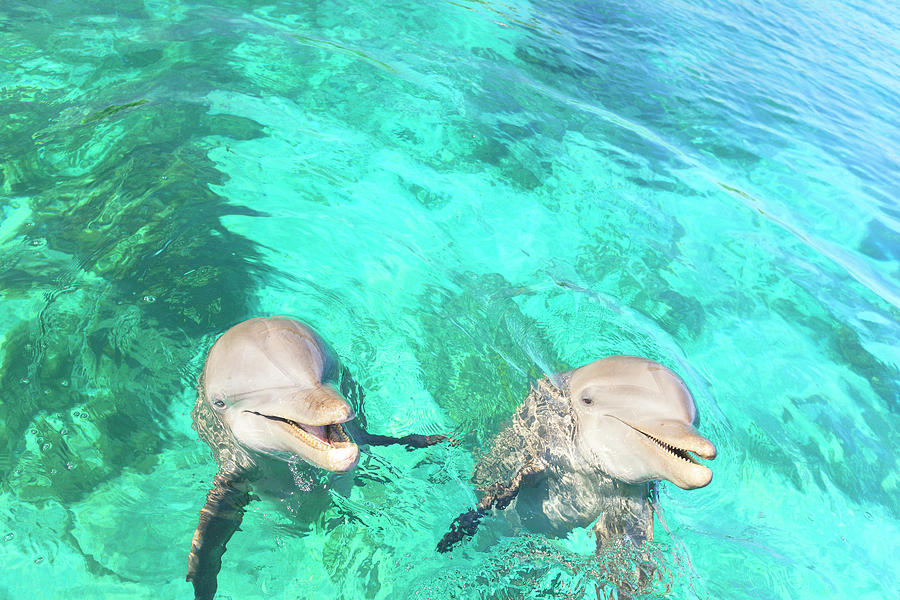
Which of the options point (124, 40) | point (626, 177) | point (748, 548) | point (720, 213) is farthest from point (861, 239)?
point (124, 40)

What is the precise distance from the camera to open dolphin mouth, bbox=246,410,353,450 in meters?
3.28

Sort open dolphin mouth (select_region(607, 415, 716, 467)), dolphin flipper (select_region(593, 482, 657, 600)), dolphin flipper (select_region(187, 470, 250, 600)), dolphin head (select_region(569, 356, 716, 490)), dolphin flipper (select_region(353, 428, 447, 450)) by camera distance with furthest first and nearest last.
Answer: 1. dolphin flipper (select_region(353, 428, 447, 450))
2. dolphin flipper (select_region(593, 482, 657, 600))
3. dolphin flipper (select_region(187, 470, 250, 600))
4. dolphin head (select_region(569, 356, 716, 490))
5. open dolphin mouth (select_region(607, 415, 716, 467))

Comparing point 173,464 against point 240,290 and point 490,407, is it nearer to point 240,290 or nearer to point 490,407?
point 240,290

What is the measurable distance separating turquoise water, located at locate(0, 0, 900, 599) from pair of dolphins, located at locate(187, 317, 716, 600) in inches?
9.2

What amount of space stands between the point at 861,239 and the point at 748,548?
644 centimetres

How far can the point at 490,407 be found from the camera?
17.4ft

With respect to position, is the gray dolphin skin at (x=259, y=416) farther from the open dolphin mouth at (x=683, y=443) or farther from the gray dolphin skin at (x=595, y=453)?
the open dolphin mouth at (x=683, y=443)

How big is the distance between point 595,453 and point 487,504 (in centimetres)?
79

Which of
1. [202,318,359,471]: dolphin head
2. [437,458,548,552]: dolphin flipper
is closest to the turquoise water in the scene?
[437,458,548,552]: dolphin flipper

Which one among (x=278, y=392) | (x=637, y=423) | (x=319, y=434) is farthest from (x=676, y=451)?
(x=278, y=392)

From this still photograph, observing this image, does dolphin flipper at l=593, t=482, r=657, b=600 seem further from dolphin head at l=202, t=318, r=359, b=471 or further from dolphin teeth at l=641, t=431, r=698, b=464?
dolphin head at l=202, t=318, r=359, b=471

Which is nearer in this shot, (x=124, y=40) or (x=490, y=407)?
(x=490, y=407)

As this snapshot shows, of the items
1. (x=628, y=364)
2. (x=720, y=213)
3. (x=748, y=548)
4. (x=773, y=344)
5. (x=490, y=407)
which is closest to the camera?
(x=628, y=364)

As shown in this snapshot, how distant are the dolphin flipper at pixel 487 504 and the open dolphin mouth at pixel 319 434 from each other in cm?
125
